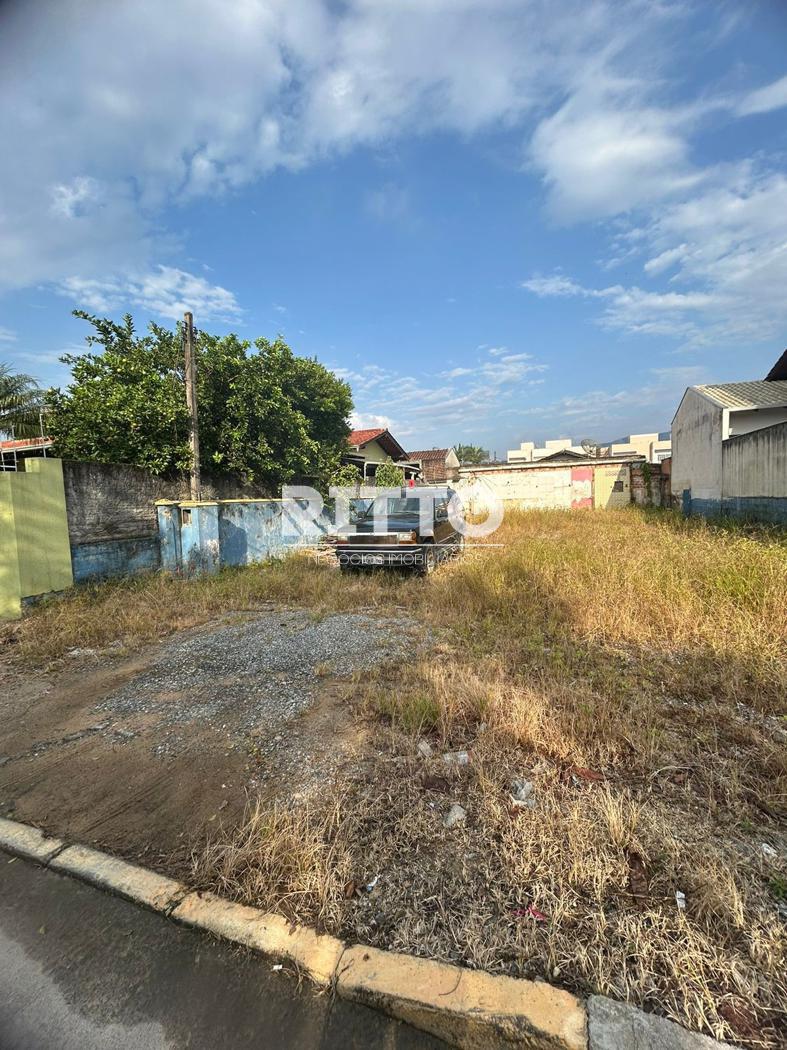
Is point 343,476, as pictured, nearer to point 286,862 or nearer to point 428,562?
point 428,562

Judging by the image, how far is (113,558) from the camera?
6.68 metres

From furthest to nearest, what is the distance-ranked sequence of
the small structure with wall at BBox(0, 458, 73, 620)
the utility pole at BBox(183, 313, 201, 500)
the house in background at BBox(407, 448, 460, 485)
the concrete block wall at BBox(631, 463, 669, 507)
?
the house in background at BBox(407, 448, 460, 485), the concrete block wall at BBox(631, 463, 669, 507), the utility pole at BBox(183, 313, 201, 500), the small structure with wall at BBox(0, 458, 73, 620)

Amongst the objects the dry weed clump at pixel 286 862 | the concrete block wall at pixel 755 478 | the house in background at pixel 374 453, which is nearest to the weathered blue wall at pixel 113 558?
the dry weed clump at pixel 286 862

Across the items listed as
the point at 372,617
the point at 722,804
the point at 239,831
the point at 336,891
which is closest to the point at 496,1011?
the point at 336,891

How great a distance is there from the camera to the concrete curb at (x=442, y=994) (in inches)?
45.9

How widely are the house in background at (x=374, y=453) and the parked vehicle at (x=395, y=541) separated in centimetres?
899

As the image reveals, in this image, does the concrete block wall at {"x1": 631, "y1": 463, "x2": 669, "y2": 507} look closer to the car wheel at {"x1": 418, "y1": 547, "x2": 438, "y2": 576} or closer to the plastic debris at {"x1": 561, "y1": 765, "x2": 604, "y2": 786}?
the car wheel at {"x1": 418, "y1": 547, "x2": 438, "y2": 576}

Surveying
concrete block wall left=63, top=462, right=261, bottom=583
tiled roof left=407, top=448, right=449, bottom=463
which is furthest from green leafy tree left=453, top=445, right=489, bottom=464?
concrete block wall left=63, top=462, right=261, bottom=583

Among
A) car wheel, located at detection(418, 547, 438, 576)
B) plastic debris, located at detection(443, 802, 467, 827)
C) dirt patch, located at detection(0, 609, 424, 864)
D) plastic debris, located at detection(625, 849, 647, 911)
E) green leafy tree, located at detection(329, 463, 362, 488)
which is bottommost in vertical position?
dirt patch, located at detection(0, 609, 424, 864)

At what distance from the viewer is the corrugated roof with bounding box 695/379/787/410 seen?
12.5m

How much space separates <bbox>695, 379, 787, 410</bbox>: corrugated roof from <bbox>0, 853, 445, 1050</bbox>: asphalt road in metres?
15.2

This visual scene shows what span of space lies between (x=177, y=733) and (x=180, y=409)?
7.18 metres

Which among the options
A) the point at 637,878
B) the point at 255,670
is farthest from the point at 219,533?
the point at 637,878

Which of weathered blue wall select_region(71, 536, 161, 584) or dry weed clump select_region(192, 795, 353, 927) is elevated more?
weathered blue wall select_region(71, 536, 161, 584)
